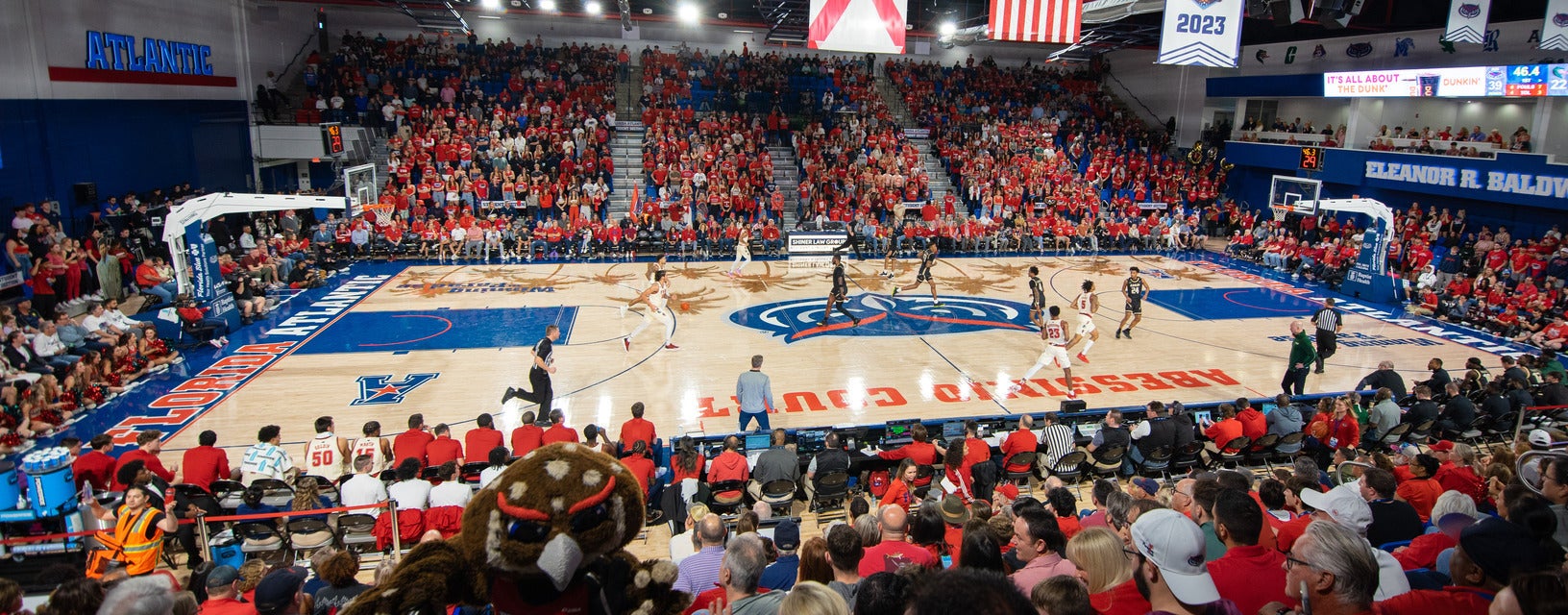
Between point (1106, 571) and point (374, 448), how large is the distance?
788 cm

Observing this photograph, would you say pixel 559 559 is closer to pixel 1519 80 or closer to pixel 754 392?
pixel 754 392

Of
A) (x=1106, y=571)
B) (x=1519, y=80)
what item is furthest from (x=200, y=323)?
(x=1519, y=80)

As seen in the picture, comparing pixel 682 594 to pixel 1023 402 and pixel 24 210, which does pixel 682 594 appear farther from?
pixel 24 210

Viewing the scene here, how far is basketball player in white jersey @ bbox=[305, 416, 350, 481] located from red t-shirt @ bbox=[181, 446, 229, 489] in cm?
85

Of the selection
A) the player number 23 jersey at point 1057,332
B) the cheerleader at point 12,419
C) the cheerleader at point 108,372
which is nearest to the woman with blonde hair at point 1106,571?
the player number 23 jersey at point 1057,332

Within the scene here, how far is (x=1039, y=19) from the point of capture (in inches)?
609

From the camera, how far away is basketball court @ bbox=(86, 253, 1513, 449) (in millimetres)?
12414

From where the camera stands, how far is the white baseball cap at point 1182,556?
334cm

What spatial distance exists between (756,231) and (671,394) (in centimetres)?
1446

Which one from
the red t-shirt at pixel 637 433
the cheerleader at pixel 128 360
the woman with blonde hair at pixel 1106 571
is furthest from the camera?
the cheerleader at pixel 128 360

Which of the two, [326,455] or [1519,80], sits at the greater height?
[1519,80]

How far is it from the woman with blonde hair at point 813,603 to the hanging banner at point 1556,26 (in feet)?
68.1

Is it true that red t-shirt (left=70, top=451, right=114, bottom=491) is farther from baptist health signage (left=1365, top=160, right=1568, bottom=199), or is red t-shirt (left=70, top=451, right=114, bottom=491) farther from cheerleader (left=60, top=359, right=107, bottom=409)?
baptist health signage (left=1365, top=160, right=1568, bottom=199)

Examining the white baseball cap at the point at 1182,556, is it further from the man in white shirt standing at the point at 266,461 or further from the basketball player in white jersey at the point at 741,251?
the basketball player in white jersey at the point at 741,251
